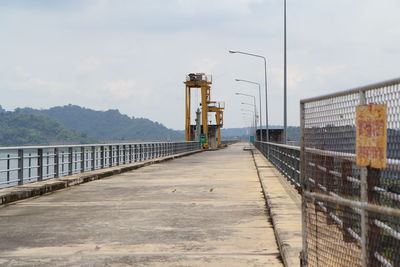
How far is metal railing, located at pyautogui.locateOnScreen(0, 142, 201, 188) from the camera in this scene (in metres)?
14.6

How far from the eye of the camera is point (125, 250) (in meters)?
7.19

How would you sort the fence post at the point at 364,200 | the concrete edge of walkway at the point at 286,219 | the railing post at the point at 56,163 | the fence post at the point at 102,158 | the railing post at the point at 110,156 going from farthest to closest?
the railing post at the point at 110,156
the fence post at the point at 102,158
the railing post at the point at 56,163
the concrete edge of walkway at the point at 286,219
the fence post at the point at 364,200

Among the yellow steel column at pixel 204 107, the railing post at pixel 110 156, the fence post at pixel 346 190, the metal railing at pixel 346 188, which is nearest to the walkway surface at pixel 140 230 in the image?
the metal railing at pixel 346 188

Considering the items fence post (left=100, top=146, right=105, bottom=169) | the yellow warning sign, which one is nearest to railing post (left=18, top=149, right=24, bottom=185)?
fence post (left=100, top=146, right=105, bottom=169)

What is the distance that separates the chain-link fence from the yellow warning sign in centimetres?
5

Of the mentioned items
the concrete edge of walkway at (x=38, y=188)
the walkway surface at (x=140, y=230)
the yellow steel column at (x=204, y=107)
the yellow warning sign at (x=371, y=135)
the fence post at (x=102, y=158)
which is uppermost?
the yellow steel column at (x=204, y=107)

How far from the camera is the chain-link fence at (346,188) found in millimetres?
3711

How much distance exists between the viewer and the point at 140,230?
877cm

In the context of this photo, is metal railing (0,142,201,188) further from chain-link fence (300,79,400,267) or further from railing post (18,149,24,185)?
chain-link fence (300,79,400,267)

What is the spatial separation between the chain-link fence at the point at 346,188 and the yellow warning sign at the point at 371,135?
0.05m

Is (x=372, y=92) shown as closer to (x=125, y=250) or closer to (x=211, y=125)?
(x=125, y=250)

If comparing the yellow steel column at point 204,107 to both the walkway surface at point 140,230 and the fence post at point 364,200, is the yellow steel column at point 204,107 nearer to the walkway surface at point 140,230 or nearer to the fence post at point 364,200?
the walkway surface at point 140,230

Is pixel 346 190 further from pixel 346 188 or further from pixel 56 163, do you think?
pixel 56 163

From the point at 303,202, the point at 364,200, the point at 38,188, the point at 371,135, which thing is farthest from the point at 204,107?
the point at 371,135
